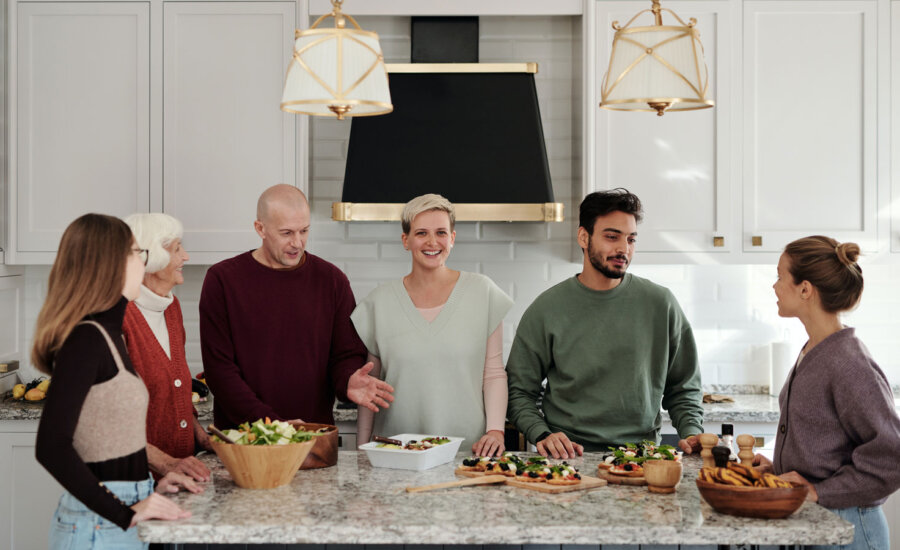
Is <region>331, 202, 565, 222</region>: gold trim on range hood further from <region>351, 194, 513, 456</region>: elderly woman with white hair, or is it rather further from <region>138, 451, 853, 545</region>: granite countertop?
<region>138, 451, 853, 545</region>: granite countertop

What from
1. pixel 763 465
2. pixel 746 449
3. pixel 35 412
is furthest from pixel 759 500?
pixel 35 412

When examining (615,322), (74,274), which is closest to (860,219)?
(615,322)

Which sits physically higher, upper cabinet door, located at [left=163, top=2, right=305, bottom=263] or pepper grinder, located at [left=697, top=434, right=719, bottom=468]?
upper cabinet door, located at [left=163, top=2, right=305, bottom=263]

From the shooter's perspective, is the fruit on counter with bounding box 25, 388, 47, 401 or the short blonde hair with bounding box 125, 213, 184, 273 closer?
the short blonde hair with bounding box 125, 213, 184, 273

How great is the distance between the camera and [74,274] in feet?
6.59

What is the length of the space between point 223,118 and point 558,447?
2.21 meters

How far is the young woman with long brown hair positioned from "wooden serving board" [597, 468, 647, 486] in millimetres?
1032

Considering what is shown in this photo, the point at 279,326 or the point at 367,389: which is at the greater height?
the point at 279,326

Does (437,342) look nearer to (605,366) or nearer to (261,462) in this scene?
(605,366)

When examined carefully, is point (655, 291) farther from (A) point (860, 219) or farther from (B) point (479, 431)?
(A) point (860, 219)

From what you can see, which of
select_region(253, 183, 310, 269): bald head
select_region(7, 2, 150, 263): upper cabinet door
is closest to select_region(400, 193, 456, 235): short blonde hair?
select_region(253, 183, 310, 269): bald head

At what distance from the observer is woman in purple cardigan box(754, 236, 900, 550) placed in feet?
7.02

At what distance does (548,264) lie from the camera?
14.3 ft

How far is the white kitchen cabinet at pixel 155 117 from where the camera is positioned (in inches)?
154
